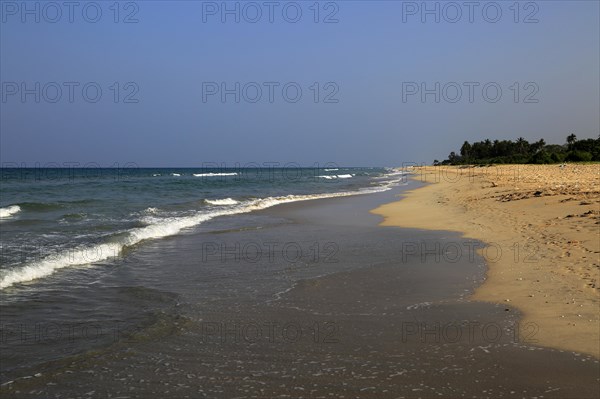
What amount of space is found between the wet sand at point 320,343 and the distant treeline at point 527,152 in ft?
206

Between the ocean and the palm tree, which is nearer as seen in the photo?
the ocean

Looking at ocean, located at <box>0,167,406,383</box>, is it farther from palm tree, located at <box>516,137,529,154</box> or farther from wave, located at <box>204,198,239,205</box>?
palm tree, located at <box>516,137,529,154</box>

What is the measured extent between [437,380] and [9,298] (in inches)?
270

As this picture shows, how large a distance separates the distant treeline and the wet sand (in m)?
62.9

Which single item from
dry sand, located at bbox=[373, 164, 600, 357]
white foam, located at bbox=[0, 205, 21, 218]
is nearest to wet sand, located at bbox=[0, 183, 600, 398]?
dry sand, located at bbox=[373, 164, 600, 357]

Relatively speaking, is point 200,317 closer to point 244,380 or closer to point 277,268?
point 244,380

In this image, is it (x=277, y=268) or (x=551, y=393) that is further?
(x=277, y=268)

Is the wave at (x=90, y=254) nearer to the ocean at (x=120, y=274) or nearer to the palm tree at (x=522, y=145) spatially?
the ocean at (x=120, y=274)

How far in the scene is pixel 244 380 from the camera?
488 centimetres

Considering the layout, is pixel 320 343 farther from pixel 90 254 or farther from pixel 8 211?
pixel 8 211

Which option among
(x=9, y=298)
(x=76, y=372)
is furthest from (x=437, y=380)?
Answer: (x=9, y=298)

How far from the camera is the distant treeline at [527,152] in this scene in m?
65.6

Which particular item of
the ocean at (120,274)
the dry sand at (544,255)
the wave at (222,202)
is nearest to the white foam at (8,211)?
the ocean at (120,274)

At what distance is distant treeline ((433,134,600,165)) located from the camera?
65.6 metres
